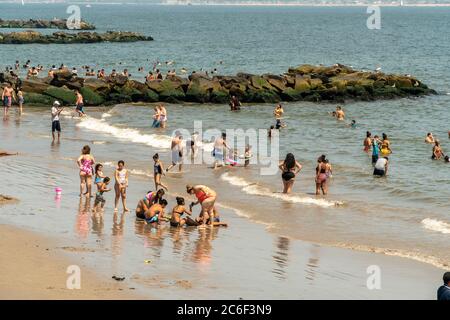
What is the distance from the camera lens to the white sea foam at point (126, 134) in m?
34.3

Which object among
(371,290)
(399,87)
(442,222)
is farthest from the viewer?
(399,87)

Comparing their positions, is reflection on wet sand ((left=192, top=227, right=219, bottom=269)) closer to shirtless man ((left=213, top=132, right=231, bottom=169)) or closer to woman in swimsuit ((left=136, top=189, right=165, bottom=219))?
woman in swimsuit ((left=136, top=189, right=165, bottom=219))

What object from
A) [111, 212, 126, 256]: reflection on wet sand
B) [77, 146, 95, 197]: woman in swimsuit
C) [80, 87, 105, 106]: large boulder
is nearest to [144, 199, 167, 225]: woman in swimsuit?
[111, 212, 126, 256]: reflection on wet sand

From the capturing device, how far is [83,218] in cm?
1945

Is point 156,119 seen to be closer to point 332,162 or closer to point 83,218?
point 332,162

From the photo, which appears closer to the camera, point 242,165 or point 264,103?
point 242,165

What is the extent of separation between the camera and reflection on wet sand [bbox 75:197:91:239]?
58.7 feet

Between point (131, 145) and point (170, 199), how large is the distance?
10530 mm

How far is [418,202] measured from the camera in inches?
969

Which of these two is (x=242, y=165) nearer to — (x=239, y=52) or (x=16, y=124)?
(x=16, y=124)

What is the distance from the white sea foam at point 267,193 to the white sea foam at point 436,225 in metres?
2.74

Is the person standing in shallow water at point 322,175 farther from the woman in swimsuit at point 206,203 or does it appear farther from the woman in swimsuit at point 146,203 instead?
the woman in swimsuit at point 146,203

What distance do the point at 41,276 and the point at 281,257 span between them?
4.89 meters
